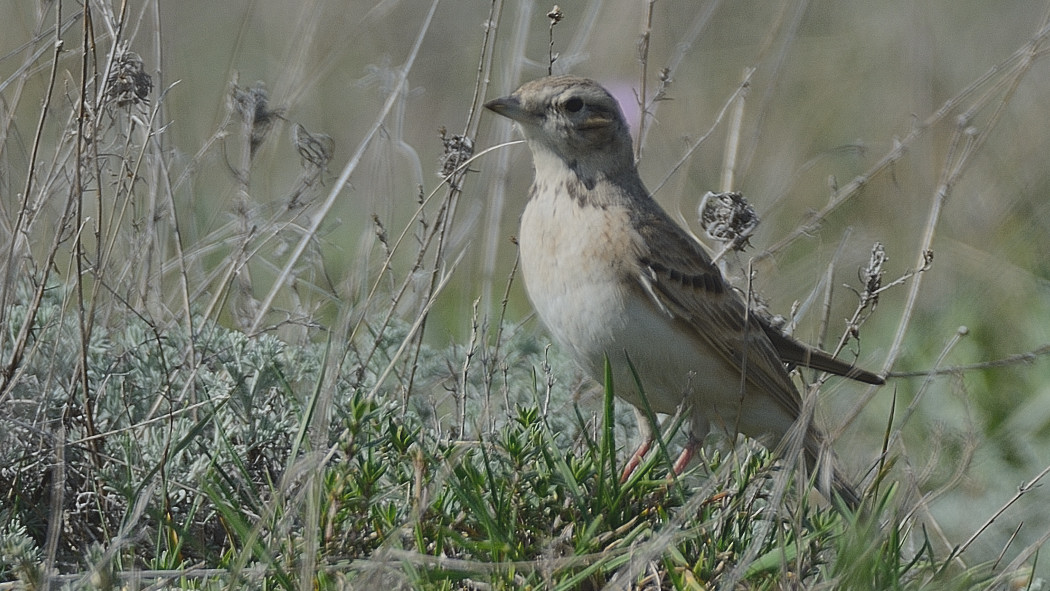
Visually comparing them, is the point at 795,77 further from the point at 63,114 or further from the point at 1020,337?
the point at 63,114

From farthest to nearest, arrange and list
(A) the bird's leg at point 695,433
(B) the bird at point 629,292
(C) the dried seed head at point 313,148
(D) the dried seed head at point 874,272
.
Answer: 1. (A) the bird's leg at point 695,433
2. (C) the dried seed head at point 313,148
3. (B) the bird at point 629,292
4. (D) the dried seed head at point 874,272

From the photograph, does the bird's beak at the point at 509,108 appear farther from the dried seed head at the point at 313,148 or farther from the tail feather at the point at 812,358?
the tail feather at the point at 812,358

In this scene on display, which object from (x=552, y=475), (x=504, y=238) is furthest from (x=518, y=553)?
Answer: (x=504, y=238)

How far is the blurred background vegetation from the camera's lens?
431cm

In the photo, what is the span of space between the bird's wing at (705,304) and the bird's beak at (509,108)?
504 mm

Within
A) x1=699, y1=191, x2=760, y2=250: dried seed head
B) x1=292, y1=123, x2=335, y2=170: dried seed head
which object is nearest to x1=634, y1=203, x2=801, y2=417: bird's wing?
x1=699, y1=191, x2=760, y2=250: dried seed head

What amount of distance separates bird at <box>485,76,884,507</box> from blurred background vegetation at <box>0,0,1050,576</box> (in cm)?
34

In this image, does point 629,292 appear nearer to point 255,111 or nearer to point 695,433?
point 695,433

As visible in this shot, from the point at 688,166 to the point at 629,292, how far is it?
1.76 metres

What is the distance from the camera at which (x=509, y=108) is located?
153 inches

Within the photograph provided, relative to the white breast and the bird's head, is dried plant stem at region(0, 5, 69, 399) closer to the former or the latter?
the bird's head

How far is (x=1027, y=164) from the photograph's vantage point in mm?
7113

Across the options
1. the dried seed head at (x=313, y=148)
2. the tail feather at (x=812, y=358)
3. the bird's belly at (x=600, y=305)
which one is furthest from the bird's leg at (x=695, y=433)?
the dried seed head at (x=313, y=148)

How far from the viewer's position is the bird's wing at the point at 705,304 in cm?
397
